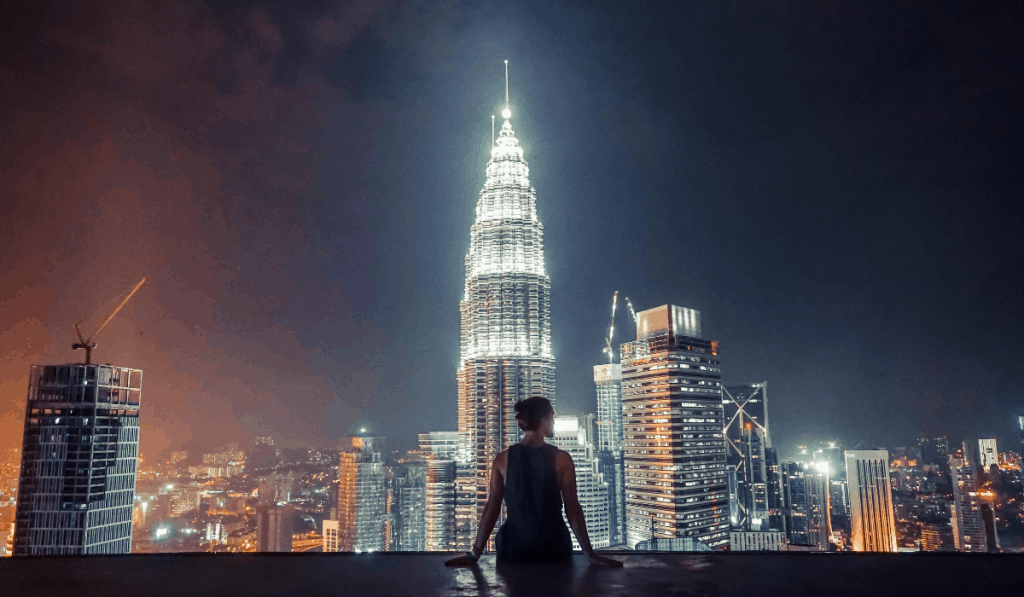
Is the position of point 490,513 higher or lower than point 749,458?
higher

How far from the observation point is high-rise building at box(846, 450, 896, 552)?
69938mm

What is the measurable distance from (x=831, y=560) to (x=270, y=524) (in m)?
79.8

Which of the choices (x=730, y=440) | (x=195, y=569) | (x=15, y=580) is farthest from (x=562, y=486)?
(x=730, y=440)

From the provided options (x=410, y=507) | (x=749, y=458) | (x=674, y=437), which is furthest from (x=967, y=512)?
(x=410, y=507)

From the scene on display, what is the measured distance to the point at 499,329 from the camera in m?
71.9

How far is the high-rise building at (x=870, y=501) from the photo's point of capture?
6994cm

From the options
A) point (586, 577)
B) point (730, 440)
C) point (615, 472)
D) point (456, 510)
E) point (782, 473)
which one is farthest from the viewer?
point (730, 440)

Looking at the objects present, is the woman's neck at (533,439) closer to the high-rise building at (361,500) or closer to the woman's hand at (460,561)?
the woman's hand at (460,561)

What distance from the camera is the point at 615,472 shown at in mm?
86000

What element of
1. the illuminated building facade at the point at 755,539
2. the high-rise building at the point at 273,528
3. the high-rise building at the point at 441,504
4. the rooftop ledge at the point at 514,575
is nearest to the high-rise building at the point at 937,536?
the illuminated building facade at the point at 755,539

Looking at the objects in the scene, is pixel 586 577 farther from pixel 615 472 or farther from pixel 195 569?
pixel 615 472

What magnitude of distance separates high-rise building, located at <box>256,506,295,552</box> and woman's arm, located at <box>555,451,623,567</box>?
75189 millimetres

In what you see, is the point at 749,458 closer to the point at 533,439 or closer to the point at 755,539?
the point at 755,539

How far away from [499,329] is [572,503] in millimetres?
67675
